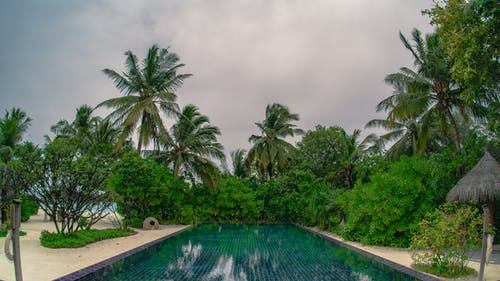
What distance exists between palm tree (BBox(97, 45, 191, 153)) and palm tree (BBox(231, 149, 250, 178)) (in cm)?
783

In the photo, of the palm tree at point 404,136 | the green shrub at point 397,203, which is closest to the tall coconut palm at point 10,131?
the green shrub at point 397,203

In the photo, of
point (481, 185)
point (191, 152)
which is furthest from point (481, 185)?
point (191, 152)

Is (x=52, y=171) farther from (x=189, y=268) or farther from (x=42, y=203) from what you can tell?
(x=189, y=268)

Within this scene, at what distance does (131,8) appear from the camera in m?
11.1

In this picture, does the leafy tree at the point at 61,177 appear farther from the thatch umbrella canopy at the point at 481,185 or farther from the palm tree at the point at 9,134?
the thatch umbrella canopy at the point at 481,185

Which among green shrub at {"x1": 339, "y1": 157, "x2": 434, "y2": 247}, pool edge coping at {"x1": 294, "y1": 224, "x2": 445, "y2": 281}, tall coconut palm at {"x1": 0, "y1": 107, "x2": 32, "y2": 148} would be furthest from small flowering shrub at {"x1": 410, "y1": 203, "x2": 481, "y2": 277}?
tall coconut palm at {"x1": 0, "y1": 107, "x2": 32, "y2": 148}

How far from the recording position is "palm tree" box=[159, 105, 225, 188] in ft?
57.3

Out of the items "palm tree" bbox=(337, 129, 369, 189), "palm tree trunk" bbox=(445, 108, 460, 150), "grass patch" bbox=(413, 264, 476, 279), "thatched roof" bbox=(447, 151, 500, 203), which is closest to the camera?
"grass patch" bbox=(413, 264, 476, 279)

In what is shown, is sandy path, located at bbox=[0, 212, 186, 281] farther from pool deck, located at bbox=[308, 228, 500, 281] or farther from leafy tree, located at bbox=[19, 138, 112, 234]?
pool deck, located at bbox=[308, 228, 500, 281]

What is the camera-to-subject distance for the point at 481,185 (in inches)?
326

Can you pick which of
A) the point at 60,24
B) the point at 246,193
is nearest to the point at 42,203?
the point at 60,24

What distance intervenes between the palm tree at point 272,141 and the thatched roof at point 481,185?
1233cm

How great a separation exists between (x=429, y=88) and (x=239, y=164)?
13.6 metres

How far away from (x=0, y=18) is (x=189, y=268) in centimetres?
767
